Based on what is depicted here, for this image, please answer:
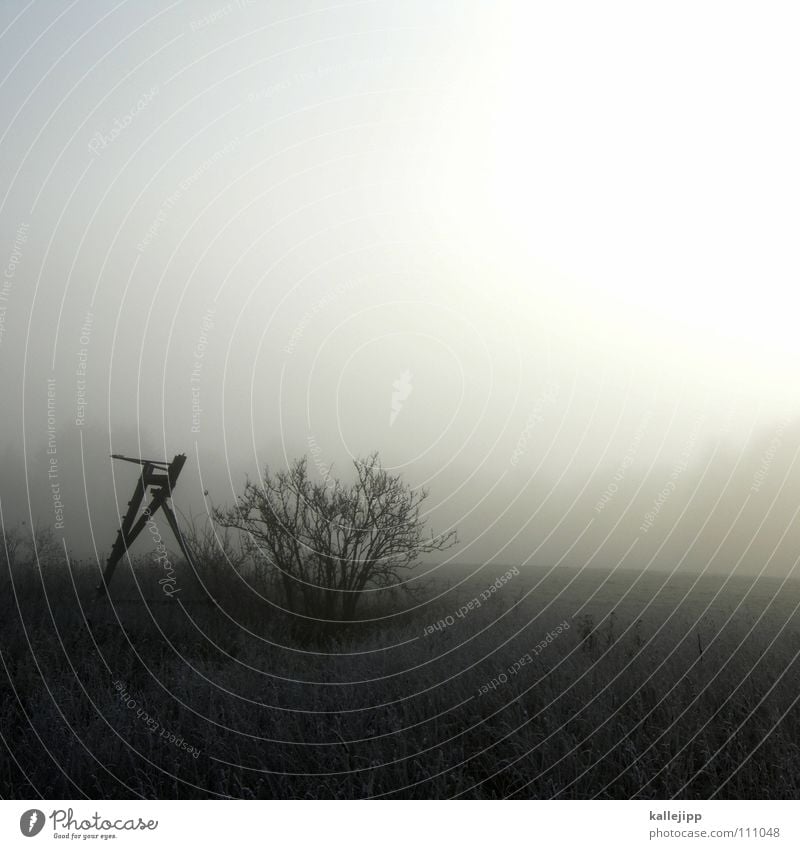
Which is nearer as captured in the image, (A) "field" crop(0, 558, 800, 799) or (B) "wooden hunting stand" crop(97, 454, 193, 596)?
(A) "field" crop(0, 558, 800, 799)

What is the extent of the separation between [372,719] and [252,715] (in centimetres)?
151

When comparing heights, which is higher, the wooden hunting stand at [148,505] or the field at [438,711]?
the wooden hunting stand at [148,505]

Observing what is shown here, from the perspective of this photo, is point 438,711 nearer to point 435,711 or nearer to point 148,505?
point 435,711

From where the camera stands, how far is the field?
220 inches

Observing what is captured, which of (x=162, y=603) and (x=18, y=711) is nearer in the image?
(x=18, y=711)

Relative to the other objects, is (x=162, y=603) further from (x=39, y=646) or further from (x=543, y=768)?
(x=543, y=768)

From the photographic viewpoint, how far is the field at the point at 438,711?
559 cm

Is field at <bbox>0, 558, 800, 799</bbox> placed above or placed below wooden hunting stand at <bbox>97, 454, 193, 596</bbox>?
below

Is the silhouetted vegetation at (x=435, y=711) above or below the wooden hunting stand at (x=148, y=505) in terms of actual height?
below

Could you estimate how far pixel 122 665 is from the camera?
9.91 metres

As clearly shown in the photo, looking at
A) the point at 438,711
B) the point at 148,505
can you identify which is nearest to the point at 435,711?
the point at 438,711

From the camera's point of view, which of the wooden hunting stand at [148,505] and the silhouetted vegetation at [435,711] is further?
the wooden hunting stand at [148,505]

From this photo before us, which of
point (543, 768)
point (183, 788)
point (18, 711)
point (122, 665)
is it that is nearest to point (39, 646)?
point (122, 665)

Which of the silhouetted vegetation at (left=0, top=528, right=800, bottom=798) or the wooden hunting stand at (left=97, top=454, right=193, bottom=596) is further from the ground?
the wooden hunting stand at (left=97, top=454, right=193, bottom=596)
